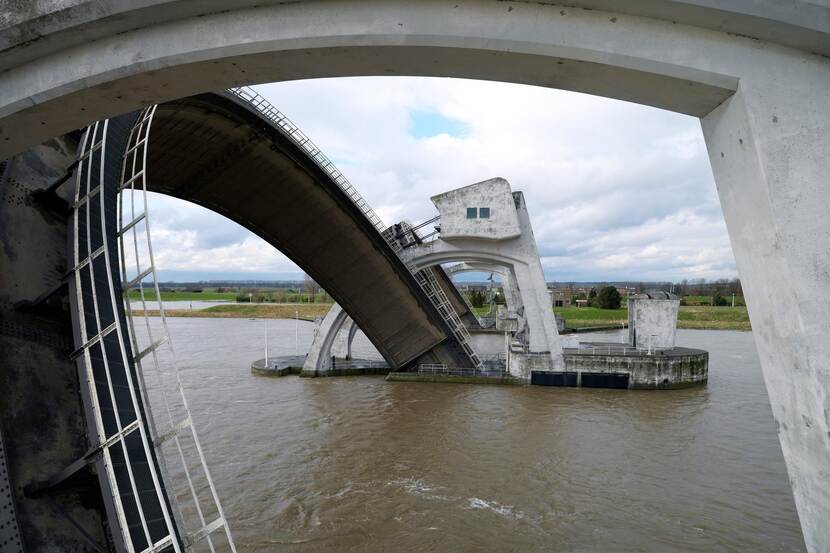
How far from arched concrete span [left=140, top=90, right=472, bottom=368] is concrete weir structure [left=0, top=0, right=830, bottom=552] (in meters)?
8.92

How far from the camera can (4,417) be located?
3793 mm

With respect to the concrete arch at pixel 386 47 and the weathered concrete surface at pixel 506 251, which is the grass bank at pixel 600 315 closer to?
the weathered concrete surface at pixel 506 251

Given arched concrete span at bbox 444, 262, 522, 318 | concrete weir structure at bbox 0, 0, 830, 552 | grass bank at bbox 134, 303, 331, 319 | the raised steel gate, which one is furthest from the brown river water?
grass bank at bbox 134, 303, 331, 319

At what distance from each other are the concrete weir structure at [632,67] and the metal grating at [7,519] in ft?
8.43

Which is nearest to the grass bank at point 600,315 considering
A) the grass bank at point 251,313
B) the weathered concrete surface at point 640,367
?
the grass bank at point 251,313

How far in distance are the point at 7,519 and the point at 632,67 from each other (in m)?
4.80

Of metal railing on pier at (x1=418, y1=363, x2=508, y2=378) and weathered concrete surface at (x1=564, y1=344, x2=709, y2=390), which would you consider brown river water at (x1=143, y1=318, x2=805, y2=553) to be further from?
metal railing on pier at (x1=418, y1=363, x2=508, y2=378)

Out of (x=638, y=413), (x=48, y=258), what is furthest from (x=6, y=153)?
(x=638, y=413)

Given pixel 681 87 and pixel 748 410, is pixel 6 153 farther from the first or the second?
pixel 748 410

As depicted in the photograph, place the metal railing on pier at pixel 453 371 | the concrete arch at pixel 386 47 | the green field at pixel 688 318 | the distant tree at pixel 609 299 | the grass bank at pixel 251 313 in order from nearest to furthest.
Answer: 1. the concrete arch at pixel 386 47
2. the metal railing on pier at pixel 453 371
3. the green field at pixel 688 318
4. the distant tree at pixel 609 299
5. the grass bank at pixel 251 313

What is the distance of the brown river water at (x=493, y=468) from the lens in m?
7.77

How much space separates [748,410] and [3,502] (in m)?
18.5

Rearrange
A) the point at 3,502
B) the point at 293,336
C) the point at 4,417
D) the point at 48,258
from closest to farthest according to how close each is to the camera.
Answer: the point at 3,502 → the point at 4,417 → the point at 48,258 → the point at 293,336

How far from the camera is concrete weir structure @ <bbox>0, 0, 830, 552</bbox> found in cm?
211
